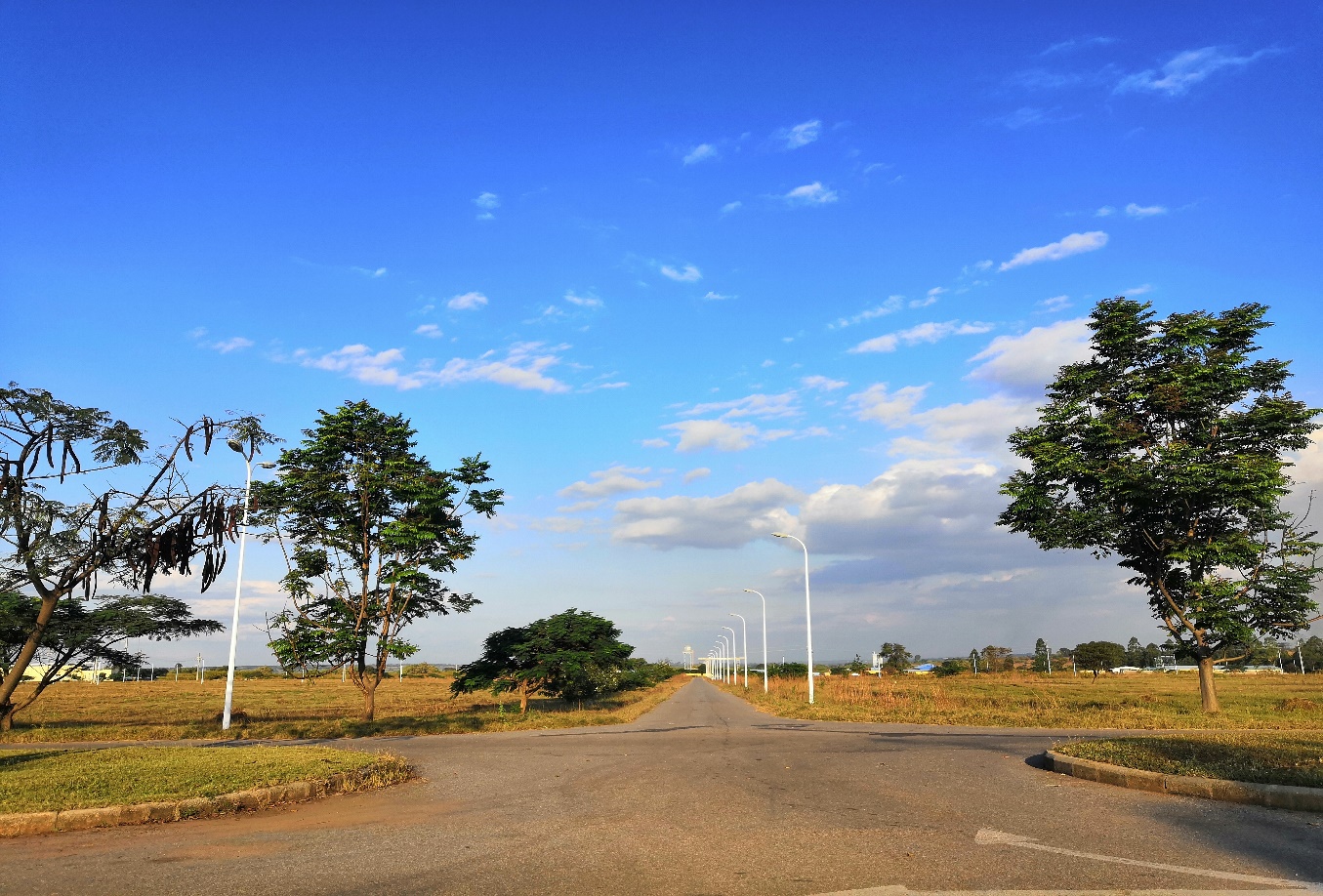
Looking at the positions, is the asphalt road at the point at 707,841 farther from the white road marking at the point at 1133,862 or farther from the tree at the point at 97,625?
the tree at the point at 97,625

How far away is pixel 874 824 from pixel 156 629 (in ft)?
89.0

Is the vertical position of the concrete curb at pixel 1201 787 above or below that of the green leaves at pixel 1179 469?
below

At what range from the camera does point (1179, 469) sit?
25.3 metres

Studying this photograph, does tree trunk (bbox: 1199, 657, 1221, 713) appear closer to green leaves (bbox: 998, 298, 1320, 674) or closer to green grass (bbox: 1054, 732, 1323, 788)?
green leaves (bbox: 998, 298, 1320, 674)

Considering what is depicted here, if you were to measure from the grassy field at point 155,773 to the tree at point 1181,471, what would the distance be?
942 inches

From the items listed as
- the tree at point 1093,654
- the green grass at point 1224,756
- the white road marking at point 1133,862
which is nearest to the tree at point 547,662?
the green grass at point 1224,756

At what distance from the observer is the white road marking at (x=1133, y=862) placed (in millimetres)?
6008

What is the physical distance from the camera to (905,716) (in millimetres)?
27031

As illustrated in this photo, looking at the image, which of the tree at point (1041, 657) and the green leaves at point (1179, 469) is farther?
the tree at point (1041, 657)

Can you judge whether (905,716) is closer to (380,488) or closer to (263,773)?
(380,488)

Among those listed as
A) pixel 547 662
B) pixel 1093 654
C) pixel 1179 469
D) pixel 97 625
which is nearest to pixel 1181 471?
pixel 1179 469

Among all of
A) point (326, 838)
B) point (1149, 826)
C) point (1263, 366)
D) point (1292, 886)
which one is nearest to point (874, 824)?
point (1149, 826)

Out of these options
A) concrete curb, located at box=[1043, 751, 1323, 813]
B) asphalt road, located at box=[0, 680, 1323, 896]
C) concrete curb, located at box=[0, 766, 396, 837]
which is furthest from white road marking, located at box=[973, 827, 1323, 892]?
concrete curb, located at box=[0, 766, 396, 837]

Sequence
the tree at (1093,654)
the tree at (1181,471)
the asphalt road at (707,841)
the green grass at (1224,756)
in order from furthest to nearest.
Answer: the tree at (1093,654) → the tree at (1181,471) → the green grass at (1224,756) → the asphalt road at (707,841)
